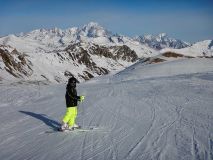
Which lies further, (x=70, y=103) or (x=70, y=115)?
(x=70, y=115)

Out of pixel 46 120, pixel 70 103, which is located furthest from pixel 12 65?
pixel 70 103

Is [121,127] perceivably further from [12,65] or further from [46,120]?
[12,65]

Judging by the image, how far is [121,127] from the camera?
16.6 meters

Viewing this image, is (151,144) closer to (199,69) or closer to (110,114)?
(110,114)

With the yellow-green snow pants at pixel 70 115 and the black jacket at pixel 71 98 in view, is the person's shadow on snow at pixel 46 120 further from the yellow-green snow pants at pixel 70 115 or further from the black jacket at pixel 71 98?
the black jacket at pixel 71 98

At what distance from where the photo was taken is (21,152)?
1370 centimetres

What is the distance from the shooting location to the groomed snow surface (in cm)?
1255

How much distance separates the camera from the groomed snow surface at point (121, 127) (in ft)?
41.2

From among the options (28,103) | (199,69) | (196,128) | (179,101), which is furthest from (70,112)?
(199,69)

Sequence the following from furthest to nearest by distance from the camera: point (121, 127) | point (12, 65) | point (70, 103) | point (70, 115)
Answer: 1. point (12, 65)
2. point (121, 127)
3. point (70, 115)
4. point (70, 103)

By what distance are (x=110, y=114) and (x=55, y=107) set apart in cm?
620

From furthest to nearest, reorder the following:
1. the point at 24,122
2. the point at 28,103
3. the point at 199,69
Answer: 1. the point at 199,69
2. the point at 28,103
3. the point at 24,122

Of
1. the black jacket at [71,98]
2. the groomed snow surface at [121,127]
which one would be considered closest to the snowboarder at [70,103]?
the black jacket at [71,98]

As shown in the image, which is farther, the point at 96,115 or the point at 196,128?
the point at 96,115
